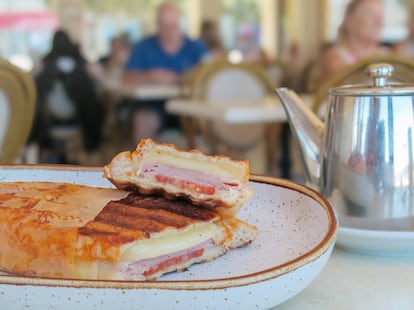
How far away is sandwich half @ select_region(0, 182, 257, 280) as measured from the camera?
1.49 ft

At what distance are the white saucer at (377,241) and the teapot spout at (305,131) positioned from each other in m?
0.10

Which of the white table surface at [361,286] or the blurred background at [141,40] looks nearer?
the white table surface at [361,286]

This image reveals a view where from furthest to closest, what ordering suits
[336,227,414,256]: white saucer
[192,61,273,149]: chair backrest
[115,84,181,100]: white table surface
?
[115,84,181,100]: white table surface < [192,61,273,149]: chair backrest < [336,227,414,256]: white saucer

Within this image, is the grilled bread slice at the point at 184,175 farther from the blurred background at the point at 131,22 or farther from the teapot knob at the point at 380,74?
the blurred background at the point at 131,22

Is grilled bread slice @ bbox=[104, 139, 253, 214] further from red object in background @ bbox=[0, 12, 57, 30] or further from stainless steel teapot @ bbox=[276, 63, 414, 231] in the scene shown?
red object in background @ bbox=[0, 12, 57, 30]

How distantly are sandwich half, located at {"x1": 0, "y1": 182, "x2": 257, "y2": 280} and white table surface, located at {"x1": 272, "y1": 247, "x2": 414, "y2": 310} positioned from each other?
8 cm

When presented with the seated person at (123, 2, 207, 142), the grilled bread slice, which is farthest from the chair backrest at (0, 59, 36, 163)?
the seated person at (123, 2, 207, 142)

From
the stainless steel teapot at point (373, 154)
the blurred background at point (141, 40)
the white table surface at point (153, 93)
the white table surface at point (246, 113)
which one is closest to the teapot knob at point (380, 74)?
the stainless steel teapot at point (373, 154)

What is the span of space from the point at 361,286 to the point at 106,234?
23 cm

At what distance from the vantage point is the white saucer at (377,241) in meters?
0.59

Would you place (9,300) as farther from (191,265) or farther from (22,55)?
(22,55)

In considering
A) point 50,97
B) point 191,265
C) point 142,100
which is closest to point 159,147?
point 191,265

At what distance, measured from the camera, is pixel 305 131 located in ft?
2.40

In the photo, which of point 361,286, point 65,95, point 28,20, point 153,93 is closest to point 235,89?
point 153,93
